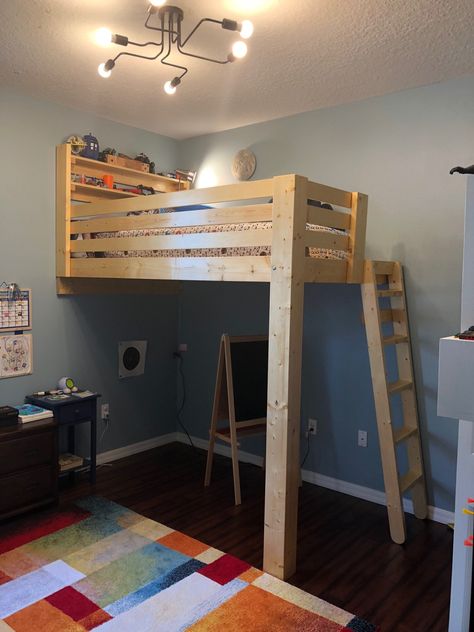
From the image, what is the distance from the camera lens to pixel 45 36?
2.52 m

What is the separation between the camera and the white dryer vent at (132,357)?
13.6 ft

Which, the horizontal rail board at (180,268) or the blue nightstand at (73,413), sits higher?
the horizontal rail board at (180,268)

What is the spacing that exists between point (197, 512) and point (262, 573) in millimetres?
768

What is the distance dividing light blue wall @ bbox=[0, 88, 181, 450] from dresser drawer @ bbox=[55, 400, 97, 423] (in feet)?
1.02

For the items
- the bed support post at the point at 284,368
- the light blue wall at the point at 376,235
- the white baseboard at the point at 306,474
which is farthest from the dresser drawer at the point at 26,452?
the light blue wall at the point at 376,235

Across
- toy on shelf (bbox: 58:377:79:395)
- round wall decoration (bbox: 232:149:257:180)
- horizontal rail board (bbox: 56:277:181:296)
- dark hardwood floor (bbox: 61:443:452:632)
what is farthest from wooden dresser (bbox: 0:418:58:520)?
round wall decoration (bbox: 232:149:257:180)

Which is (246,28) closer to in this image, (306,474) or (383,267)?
(383,267)

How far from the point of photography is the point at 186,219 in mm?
2816

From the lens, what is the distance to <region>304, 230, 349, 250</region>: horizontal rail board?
247cm

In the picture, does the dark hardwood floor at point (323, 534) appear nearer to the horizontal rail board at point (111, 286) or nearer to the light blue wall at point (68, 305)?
the light blue wall at point (68, 305)

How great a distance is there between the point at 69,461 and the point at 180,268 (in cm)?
170

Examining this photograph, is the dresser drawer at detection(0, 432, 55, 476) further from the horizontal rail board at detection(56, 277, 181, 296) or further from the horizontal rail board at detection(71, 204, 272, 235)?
the horizontal rail board at detection(71, 204, 272, 235)

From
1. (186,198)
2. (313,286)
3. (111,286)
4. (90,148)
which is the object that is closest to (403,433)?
(313,286)

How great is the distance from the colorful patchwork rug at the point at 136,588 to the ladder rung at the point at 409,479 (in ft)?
2.89
